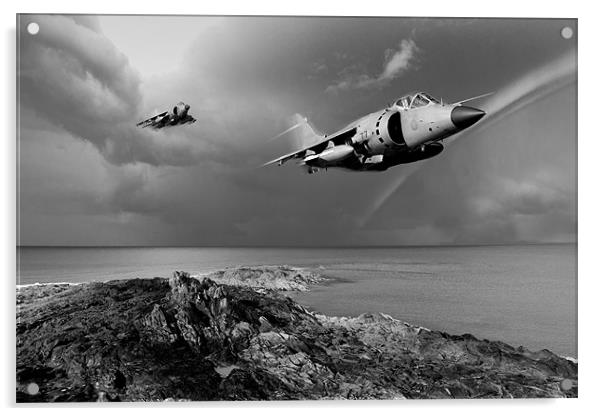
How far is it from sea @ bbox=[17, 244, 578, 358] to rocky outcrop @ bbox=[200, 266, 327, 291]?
35 mm

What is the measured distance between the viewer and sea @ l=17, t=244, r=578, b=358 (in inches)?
118

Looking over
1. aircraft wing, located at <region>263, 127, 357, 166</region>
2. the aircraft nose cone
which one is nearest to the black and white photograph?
aircraft wing, located at <region>263, 127, 357, 166</region>

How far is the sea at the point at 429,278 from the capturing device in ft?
9.82

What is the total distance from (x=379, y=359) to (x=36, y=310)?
1.93 metres

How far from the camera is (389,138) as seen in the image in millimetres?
3053

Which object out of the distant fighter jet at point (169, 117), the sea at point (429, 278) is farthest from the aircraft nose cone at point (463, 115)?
the distant fighter jet at point (169, 117)

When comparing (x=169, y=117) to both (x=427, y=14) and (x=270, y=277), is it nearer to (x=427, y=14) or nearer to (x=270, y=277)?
(x=270, y=277)

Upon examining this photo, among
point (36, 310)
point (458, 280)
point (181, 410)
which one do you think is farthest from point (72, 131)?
point (458, 280)

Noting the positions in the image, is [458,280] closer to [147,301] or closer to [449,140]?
[449,140]

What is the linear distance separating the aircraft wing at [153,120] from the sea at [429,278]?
0.72 m

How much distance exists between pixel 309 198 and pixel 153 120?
1.01 meters

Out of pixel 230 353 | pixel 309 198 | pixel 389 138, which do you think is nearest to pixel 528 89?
pixel 389 138

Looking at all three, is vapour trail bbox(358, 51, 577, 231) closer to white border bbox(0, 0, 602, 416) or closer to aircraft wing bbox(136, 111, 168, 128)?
white border bbox(0, 0, 602, 416)

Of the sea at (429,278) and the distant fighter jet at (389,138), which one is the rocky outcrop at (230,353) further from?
the distant fighter jet at (389,138)
